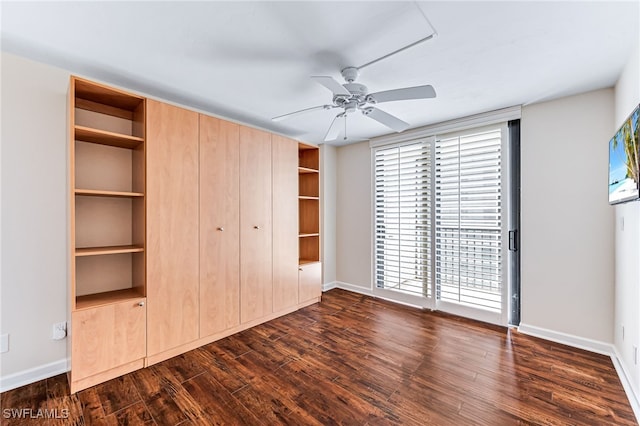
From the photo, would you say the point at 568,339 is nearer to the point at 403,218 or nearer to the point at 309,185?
the point at 403,218

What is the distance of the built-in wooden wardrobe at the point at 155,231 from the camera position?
2.14 meters

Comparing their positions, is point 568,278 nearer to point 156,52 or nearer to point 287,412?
point 287,412

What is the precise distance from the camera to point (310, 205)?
14.1 feet

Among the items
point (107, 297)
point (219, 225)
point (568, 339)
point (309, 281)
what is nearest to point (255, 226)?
point (219, 225)

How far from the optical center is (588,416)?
5.77ft

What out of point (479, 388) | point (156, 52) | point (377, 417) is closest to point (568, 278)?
point (479, 388)

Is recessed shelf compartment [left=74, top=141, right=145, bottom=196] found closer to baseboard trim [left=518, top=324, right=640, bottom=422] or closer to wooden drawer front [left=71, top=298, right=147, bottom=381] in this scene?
wooden drawer front [left=71, top=298, right=147, bottom=381]

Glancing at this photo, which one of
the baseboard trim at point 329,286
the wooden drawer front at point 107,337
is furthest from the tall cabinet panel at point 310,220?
the wooden drawer front at point 107,337

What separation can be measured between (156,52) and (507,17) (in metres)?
2.27

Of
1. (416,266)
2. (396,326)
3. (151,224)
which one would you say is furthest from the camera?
(416,266)

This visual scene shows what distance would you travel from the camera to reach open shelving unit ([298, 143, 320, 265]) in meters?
4.14

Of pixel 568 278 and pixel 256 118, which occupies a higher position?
pixel 256 118

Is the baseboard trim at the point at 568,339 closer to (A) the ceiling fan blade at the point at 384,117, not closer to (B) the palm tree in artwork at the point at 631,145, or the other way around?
(B) the palm tree in artwork at the point at 631,145

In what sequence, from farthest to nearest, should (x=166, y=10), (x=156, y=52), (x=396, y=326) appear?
1. (x=396, y=326)
2. (x=156, y=52)
3. (x=166, y=10)
